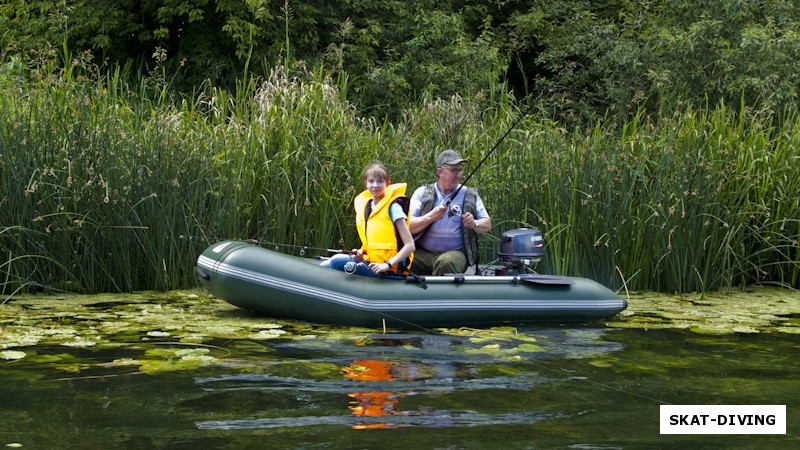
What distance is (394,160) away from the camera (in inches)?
317

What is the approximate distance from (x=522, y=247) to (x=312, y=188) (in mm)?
1708

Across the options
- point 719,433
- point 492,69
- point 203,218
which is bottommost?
point 719,433

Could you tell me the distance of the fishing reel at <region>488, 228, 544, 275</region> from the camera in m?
6.78

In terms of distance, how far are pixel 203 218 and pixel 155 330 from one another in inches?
63.6

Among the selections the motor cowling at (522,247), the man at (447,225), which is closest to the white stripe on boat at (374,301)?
the motor cowling at (522,247)

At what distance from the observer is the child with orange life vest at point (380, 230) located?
6531 mm

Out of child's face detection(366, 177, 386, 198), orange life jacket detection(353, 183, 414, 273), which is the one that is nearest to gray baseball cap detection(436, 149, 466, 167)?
orange life jacket detection(353, 183, 414, 273)

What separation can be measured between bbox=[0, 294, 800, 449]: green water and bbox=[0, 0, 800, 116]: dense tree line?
680cm

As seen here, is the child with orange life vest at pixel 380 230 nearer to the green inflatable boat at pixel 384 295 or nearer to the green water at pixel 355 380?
the green inflatable boat at pixel 384 295

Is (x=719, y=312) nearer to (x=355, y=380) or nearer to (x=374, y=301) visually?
(x=374, y=301)

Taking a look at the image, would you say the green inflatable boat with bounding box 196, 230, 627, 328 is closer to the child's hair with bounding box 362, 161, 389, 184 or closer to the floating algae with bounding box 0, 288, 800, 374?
the floating algae with bounding box 0, 288, 800, 374

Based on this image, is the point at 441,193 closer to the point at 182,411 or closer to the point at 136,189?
the point at 136,189

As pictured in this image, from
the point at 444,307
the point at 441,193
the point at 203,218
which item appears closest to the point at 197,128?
the point at 203,218

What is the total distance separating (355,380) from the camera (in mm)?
4855
